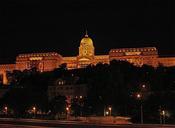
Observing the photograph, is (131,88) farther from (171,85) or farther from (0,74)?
(0,74)

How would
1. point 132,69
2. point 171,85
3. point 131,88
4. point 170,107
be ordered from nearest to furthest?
point 170,107
point 131,88
point 171,85
point 132,69

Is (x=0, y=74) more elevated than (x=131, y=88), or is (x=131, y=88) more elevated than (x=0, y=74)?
(x=0, y=74)

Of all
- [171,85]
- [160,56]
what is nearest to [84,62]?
[160,56]

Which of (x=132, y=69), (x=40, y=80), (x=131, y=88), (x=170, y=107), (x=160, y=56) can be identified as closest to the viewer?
(x=170, y=107)

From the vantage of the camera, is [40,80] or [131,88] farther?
[40,80]

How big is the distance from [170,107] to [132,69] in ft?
170

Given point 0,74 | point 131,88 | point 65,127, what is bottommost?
point 65,127

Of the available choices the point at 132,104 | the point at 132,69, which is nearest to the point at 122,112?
the point at 132,104

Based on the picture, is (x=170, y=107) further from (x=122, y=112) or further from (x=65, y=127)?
(x=65, y=127)

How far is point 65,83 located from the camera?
124 metres

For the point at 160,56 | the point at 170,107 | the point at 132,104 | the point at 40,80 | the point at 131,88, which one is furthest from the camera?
the point at 160,56

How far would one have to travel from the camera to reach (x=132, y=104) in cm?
7875

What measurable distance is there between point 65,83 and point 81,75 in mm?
7506

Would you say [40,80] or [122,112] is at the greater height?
[40,80]
